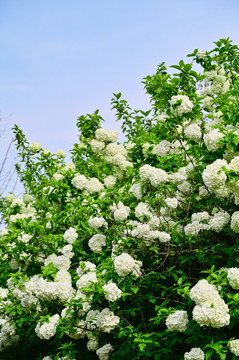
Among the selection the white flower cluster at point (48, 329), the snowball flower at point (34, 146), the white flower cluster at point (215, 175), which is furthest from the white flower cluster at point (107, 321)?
the snowball flower at point (34, 146)

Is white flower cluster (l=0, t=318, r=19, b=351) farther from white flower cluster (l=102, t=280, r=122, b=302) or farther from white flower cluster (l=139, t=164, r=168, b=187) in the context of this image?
white flower cluster (l=139, t=164, r=168, b=187)

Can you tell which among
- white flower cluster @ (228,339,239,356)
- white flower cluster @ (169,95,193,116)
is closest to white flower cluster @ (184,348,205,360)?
white flower cluster @ (228,339,239,356)

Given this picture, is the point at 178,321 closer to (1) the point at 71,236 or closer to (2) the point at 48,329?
(2) the point at 48,329

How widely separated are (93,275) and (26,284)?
1.14 m

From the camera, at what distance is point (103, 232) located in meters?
4.15

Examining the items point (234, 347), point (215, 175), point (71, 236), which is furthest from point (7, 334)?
point (215, 175)

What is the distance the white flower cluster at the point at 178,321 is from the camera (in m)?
3.02

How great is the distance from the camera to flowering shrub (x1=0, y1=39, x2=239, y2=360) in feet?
10.00

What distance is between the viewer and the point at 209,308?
8.78ft

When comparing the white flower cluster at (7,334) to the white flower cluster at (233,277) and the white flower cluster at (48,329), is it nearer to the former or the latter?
the white flower cluster at (48,329)

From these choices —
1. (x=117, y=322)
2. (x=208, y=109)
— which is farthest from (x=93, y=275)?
(x=208, y=109)

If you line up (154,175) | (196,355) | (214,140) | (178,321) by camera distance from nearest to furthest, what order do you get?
1. (196,355)
2. (178,321)
3. (214,140)
4. (154,175)

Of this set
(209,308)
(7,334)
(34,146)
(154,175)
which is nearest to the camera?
(209,308)

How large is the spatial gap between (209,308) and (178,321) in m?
0.43
